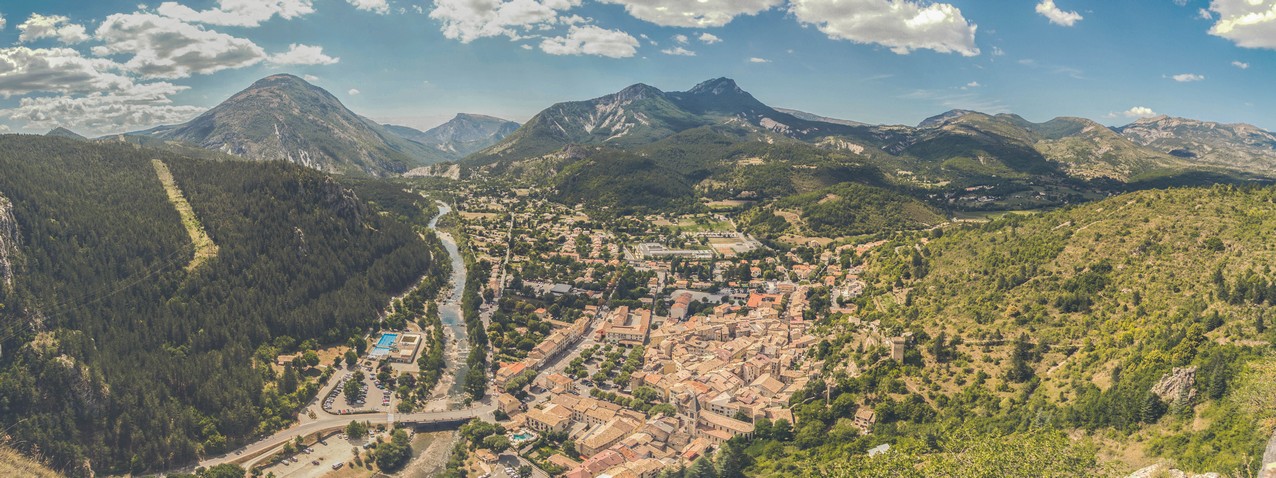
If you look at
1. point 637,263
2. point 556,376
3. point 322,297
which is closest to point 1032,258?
point 556,376

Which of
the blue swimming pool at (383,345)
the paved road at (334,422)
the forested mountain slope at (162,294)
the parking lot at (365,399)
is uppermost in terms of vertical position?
the forested mountain slope at (162,294)

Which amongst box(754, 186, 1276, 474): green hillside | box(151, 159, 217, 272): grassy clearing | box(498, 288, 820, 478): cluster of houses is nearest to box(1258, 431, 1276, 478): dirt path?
box(754, 186, 1276, 474): green hillside

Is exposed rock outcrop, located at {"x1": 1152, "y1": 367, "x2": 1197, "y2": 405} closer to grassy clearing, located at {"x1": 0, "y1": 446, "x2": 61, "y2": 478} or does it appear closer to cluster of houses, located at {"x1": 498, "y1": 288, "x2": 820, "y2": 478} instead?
cluster of houses, located at {"x1": 498, "y1": 288, "x2": 820, "y2": 478}

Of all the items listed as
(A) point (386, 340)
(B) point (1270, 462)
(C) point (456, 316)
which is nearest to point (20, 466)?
(A) point (386, 340)

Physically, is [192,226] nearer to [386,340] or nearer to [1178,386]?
[386,340]

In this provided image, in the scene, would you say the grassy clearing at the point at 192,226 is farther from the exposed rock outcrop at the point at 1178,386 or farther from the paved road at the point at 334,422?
the exposed rock outcrop at the point at 1178,386

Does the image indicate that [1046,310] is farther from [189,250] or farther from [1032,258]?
[189,250]

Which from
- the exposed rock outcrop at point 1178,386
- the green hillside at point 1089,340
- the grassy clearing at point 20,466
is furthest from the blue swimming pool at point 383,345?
the exposed rock outcrop at point 1178,386
